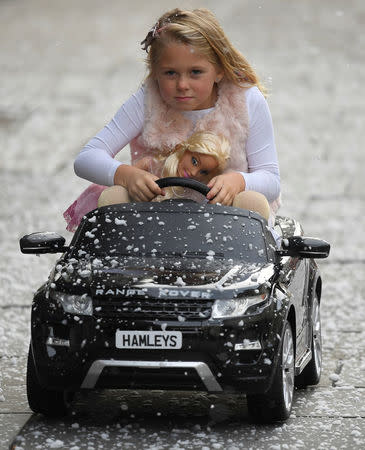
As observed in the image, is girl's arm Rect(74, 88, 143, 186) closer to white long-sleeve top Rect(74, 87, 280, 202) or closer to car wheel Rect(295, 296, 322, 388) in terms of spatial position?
white long-sleeve top Rect(74, 87, 280, 202)

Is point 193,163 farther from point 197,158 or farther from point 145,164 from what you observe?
point 145,164

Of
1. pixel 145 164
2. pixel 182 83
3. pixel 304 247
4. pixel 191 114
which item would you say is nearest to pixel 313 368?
pixel 304 247

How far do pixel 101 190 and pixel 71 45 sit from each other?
23235 mm

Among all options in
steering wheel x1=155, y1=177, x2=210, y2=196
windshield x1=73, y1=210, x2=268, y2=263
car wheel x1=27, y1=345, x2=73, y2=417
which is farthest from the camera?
steering wheel x1=155, y1=177, x2=210, y2=196

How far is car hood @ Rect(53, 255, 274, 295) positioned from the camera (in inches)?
251

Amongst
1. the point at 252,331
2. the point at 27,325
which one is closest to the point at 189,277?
the point at 252,331

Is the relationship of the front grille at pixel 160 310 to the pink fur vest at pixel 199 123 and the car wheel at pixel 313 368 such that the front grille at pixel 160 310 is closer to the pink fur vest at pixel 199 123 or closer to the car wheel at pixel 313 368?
the pink fur vest at pixel 199 123

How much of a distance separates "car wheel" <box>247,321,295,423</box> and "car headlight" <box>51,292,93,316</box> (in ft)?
3.38

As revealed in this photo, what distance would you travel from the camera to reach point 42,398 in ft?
21.9

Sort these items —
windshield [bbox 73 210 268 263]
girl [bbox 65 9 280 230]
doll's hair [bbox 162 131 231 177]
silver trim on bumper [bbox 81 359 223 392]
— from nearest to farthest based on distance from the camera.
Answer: silver trim on bumper [bbox 81 359 223 392] < windshield [bbox 73 210 268 263] < doll's hair [bbox 162 131 231 177] < girl [bbox 65 9 280 230]

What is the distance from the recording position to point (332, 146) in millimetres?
20688

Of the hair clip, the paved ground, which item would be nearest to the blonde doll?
the hair clip

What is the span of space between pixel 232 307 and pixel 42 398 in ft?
4.04

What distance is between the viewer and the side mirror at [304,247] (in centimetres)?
702
